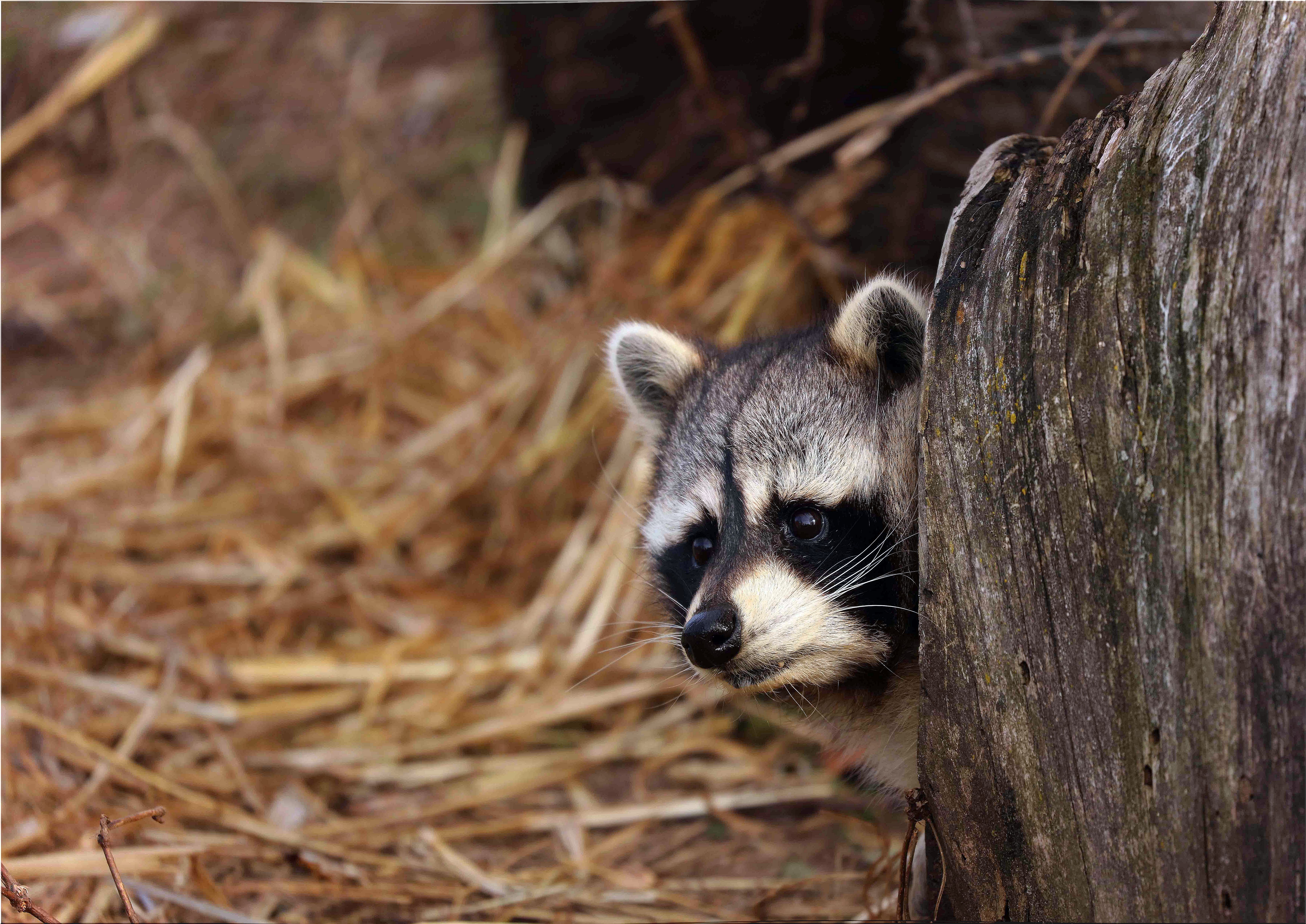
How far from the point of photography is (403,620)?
225 inches

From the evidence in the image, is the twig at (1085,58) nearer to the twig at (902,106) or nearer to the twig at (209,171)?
the twig at (902,106)

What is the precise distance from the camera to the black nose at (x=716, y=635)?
2.85 meters

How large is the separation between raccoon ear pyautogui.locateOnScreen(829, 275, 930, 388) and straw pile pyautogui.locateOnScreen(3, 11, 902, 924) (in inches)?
49.0

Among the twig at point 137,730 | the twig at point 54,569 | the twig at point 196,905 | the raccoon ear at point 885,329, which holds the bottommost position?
the twig at point 196,905

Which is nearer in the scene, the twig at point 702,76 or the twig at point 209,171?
the twig at point 702,76

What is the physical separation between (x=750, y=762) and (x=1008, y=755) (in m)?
2.52

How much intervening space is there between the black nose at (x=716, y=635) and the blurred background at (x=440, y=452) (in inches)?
21.7

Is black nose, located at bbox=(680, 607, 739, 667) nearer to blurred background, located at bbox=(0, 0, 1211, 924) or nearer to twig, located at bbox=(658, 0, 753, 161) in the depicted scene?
blurred background, located at bbox=(0, 0, 1211, 924)

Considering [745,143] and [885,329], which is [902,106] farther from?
[885,329]

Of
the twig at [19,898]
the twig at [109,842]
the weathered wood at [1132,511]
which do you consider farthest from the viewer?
the twig at [109,842]

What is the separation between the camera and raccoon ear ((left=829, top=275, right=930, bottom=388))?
3.12 metres

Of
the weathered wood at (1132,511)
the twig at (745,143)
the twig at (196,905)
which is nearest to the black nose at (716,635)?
the weathered wood at (1132,511)

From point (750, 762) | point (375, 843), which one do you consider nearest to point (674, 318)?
point (750, 762)

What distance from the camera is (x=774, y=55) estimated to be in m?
6.44
